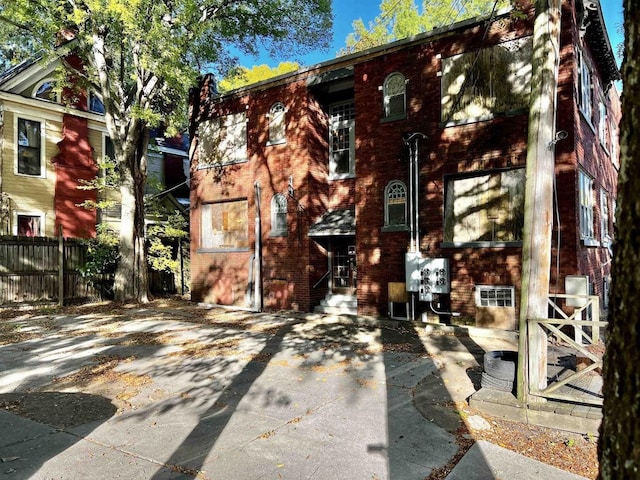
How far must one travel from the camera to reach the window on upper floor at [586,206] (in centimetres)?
991

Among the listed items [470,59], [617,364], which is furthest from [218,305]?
[617,364]

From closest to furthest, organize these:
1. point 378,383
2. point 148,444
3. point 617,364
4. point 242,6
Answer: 1. point 617,364
2. point 148,444
3. point 378,383
4. point 242,6

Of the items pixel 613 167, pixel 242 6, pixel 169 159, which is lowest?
pixel 613 167

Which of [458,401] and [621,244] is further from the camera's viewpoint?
[458,401]

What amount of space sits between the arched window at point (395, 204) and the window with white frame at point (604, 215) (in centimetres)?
611

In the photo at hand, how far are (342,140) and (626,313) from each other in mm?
12959

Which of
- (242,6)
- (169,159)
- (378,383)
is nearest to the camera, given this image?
(378,383)

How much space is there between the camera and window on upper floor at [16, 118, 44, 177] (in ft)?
53.0

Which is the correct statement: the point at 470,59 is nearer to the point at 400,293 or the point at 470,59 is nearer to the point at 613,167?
the point at 400,293

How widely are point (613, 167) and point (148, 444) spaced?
17.2 meters

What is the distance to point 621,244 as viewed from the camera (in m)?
1.21

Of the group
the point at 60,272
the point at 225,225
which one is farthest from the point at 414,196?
the point at 60,272

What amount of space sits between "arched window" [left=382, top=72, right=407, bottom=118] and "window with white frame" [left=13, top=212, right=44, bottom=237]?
1389 centimetres

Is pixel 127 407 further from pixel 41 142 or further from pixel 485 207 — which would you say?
pixel 41 142
